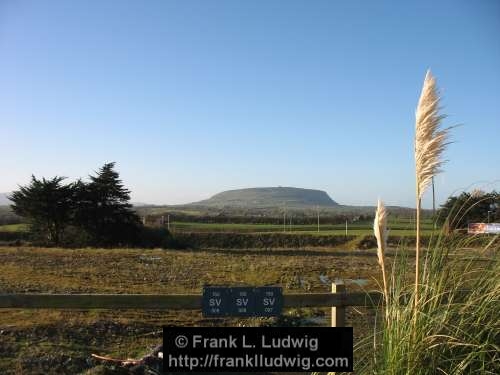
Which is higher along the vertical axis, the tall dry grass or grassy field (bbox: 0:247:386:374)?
the tall dry grass

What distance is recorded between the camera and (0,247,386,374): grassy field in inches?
244

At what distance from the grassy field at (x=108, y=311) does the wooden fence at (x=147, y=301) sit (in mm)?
208

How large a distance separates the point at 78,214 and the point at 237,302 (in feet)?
110

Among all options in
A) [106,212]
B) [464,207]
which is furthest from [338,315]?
[106,212]

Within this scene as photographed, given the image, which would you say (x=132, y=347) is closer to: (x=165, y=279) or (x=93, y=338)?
(x=93, y=338)

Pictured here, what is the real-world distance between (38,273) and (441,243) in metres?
13.4

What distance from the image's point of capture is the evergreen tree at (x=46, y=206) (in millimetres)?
35406

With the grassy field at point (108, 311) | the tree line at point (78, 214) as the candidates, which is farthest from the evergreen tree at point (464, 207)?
the tree line at point (78, 214)

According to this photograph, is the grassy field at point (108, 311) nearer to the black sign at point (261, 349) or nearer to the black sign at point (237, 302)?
the black sign at point (261, 349)

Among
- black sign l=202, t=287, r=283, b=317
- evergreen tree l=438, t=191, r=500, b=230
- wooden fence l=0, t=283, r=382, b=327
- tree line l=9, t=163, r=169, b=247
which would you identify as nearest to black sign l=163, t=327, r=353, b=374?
evergreen tree l=438, t=191, r=500, b=230

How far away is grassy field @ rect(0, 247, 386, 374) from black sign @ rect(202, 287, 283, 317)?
725mm

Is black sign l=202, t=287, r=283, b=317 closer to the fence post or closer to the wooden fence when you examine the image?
the wooden fence

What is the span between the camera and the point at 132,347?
6.79 m

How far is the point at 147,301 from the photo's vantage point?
15.1 ft
